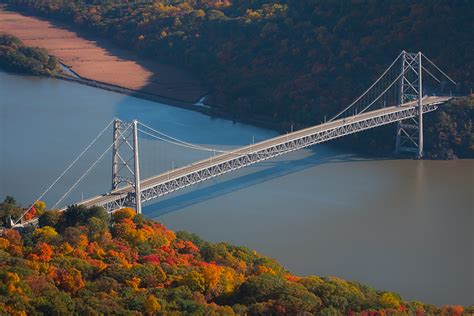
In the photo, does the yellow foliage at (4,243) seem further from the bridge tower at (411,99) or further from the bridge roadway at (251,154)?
the bridge tower at (411,99)

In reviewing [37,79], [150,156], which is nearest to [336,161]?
[150,156]

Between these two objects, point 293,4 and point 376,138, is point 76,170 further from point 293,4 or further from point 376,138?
point 293,4

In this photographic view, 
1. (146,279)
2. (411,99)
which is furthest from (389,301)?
(411,99)

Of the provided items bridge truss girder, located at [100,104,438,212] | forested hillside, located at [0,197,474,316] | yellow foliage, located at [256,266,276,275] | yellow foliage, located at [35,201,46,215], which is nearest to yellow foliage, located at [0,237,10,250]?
forested hillside, located at [0,197,474,316]

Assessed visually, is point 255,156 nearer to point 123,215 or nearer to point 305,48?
point 123,215

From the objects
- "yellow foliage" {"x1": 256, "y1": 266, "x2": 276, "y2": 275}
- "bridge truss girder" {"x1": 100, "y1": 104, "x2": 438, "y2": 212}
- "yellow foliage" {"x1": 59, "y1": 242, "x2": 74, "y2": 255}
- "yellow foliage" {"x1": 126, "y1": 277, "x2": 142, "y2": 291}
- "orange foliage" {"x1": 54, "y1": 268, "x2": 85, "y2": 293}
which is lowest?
"yellow foliage" {"x1": 256, "y1": 266, "x2": 276, "y2": 275}

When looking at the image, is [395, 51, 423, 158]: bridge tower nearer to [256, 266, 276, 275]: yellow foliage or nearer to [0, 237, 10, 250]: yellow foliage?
[256, 266, 276, 275]: yellow foliage
